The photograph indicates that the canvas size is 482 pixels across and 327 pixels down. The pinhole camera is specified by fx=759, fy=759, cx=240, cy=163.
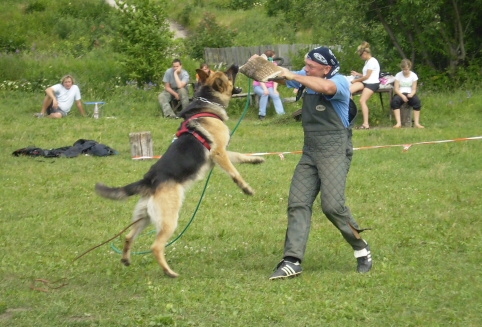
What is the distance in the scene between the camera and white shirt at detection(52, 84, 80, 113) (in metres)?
18.5

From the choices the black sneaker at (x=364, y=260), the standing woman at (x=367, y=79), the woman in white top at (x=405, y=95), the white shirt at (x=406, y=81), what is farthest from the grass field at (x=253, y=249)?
the white shirt at (x=406, y=81)

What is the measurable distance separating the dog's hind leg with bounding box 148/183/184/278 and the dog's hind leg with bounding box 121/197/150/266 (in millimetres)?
169

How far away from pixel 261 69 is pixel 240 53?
21015 mm

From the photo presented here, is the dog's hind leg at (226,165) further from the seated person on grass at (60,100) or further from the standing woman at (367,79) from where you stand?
the seated person on grass at (60,100)

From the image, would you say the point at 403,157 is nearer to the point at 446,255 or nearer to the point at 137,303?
the point at 446,255

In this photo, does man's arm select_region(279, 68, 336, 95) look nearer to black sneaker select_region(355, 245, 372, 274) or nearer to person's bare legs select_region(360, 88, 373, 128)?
black sneaker select_region(355, 245, 372, 274)

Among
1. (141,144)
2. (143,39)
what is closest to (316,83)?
(141,144)

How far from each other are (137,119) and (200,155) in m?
11.4

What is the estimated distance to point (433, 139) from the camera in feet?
46.8

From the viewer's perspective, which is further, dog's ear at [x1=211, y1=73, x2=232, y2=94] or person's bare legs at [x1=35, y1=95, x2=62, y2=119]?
person's bare legs at [x1=35, y1=95, x2=62, y2=119]

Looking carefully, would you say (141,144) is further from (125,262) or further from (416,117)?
(125,262)

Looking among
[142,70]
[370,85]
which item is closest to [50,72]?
[142,70]

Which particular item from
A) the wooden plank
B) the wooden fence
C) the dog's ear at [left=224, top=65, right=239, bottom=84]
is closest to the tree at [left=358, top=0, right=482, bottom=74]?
the wooden fence

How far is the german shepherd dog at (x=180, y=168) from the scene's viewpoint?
6656 mm
